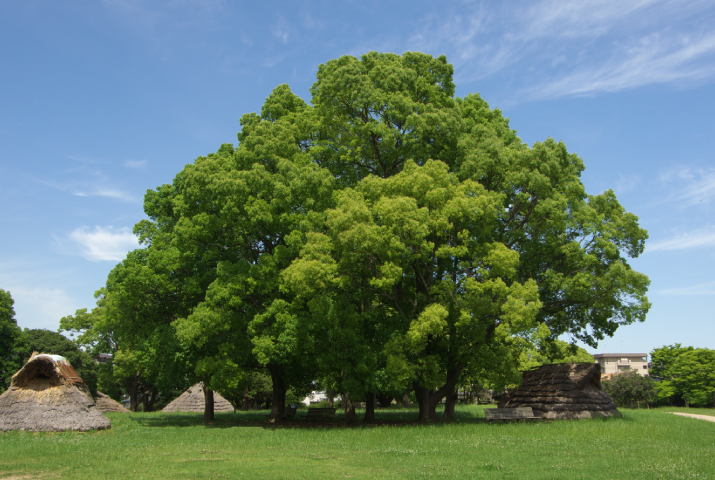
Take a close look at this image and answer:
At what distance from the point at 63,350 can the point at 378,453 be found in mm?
40804

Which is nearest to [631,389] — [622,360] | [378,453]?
[378,453]

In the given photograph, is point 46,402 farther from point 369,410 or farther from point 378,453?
point 369,410

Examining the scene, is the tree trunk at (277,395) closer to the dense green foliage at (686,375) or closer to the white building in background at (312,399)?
the white building in background at (312,399)

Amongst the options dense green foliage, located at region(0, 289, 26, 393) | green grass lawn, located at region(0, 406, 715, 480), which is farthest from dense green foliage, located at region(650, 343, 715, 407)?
dense green foliage, located at region(0, 289, 26, 393)

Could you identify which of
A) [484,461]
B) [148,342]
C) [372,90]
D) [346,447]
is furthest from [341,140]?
[484,461]

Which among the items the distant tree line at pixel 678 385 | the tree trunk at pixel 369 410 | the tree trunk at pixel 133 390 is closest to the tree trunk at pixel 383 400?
the tree trunk at pixel 369 410

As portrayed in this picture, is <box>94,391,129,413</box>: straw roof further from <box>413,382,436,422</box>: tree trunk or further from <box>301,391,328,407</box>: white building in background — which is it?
<box>413,382,436,422</box>: tree trunk

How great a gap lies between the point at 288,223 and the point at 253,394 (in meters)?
32.3

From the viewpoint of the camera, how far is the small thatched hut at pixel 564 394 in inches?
1003

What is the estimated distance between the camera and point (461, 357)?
77.9 feet

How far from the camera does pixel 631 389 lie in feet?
181

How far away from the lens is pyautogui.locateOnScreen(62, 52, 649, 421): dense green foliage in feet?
69.9

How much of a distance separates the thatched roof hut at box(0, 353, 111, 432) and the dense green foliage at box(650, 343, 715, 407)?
5724cm

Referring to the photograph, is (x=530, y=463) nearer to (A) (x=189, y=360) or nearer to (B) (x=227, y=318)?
(B) (x=227, y=318)
